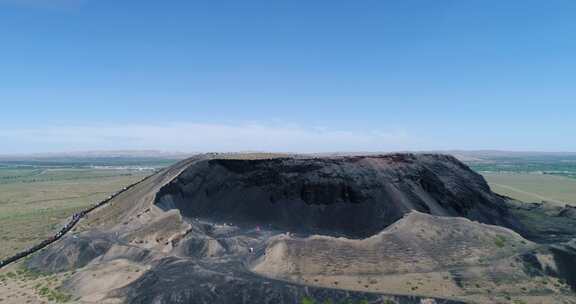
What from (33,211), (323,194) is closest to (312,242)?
(323,194)

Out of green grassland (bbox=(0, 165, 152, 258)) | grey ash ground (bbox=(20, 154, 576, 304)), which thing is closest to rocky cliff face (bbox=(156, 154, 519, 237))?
grey ash ground (bbox=(20, 154, 576, 304))

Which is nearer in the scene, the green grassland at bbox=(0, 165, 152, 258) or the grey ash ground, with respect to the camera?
the grey ash ground

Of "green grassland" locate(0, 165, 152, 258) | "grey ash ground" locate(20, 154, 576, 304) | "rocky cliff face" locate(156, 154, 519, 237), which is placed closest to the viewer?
"grey ash ground" locate(20, 154, 576, 304)

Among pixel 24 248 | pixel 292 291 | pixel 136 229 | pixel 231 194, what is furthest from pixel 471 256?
pixel 24 248

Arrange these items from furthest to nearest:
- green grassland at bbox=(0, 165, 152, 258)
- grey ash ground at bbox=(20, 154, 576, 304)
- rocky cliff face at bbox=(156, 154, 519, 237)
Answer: green grassland at bbox=(0, 165, 152, 258) < rocky cliff face at bbox=(156, 154, 519, 237) < grey ash ground at bbox=(20, 154, 576, 304)

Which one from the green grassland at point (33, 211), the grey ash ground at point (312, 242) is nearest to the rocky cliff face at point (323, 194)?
the grey ash ground at point (312, 242)

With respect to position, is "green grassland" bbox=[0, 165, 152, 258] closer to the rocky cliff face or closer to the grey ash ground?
the grey ash ground
